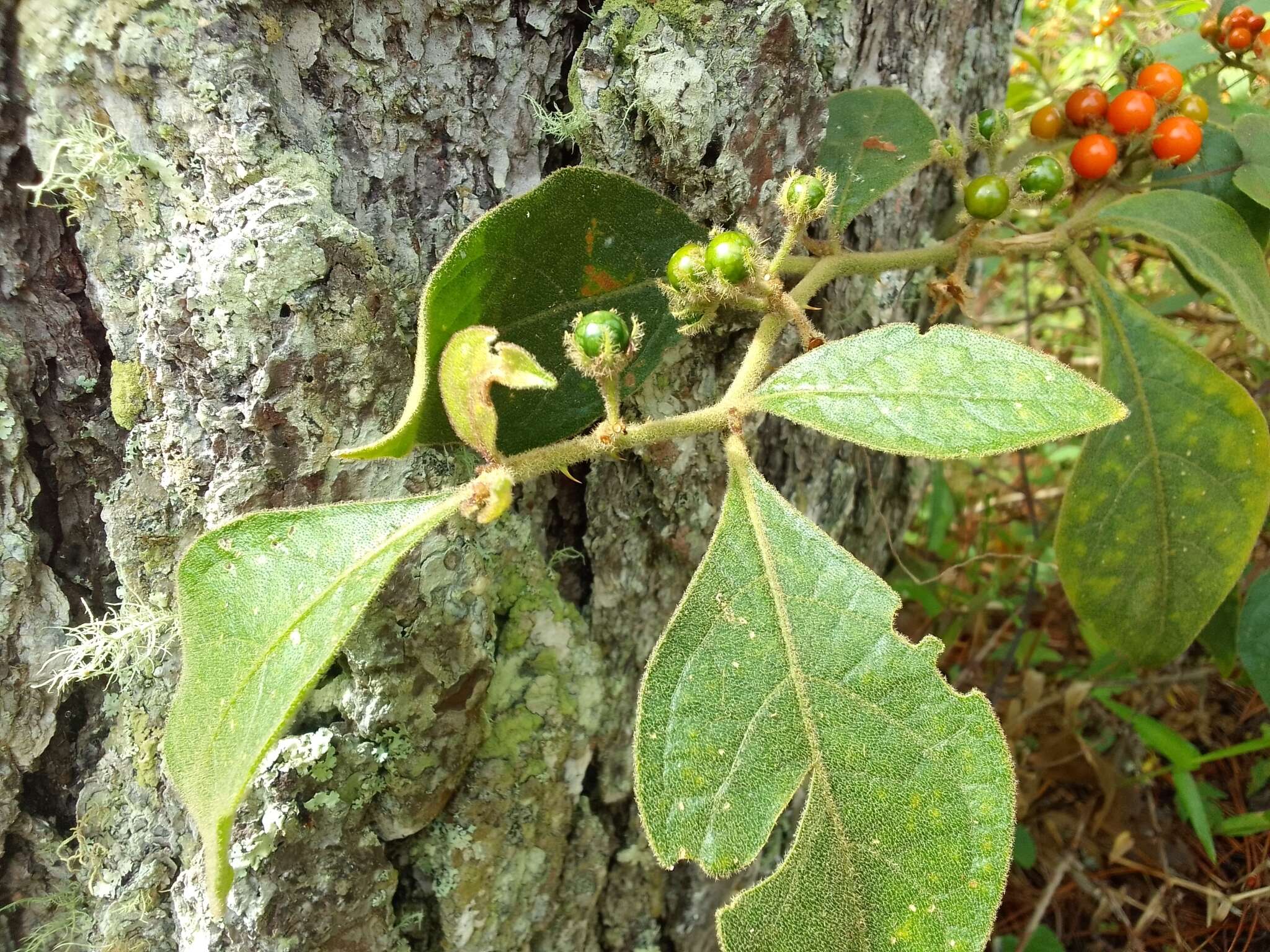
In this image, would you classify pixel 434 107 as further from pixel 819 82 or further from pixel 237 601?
pixel 237 601

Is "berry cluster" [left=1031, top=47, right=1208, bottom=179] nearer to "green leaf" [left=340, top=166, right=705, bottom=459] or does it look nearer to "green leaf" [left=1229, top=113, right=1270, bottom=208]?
"green leaf" [left=1229, top=113, right=1270, bottom=208]

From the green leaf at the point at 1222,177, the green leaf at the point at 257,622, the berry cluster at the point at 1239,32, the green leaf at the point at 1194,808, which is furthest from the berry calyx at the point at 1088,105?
the green leaf at the point at 1194,808

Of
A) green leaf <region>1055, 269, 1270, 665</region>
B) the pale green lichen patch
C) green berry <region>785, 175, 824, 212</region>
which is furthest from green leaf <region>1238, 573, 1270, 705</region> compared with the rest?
the pale green lichen patch

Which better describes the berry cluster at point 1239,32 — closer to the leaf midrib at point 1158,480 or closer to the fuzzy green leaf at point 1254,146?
the fuzzy green leaf at point 1254,146

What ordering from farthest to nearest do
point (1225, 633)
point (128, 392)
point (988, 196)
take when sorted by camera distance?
point (1225, 633), point (988, 196), point (128, 392)

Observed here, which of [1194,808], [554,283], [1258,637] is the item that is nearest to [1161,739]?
[1194,808]

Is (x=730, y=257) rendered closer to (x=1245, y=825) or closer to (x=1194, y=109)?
(x=1194, y=109)
